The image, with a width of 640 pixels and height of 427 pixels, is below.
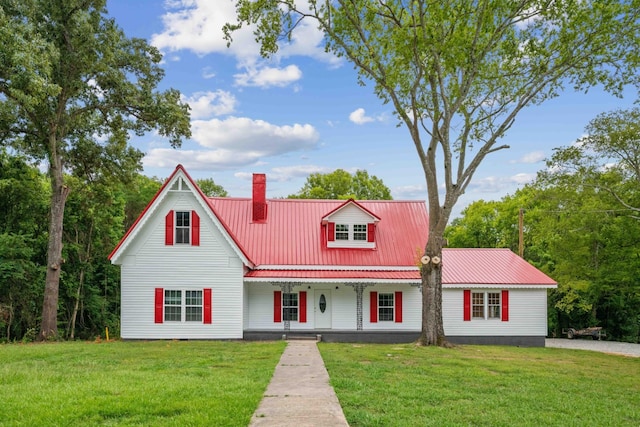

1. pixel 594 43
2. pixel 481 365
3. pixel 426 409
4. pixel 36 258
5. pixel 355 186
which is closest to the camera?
pixel 426 409

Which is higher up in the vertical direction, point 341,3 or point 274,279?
point 341,3

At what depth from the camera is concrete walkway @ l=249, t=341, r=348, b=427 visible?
21.9 ft

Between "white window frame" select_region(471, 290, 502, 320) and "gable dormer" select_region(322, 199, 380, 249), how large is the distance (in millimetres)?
5383

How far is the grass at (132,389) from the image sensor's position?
21.9 feet

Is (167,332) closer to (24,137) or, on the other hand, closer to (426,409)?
(24,137)

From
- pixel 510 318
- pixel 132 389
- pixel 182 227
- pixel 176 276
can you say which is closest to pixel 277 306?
pixel 176 276

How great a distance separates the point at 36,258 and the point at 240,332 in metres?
15.1

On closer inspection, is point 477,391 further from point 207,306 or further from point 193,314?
point 193,314

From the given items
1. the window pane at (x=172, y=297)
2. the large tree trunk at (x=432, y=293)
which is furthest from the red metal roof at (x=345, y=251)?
the large tree trunk at (x=432, y=293)

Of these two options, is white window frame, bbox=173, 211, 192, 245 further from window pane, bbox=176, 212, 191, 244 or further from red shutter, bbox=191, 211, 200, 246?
red shutter, bbox=191, 211, 200, 246

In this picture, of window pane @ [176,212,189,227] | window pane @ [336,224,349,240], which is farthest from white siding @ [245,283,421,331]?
window pane @ [176,212,189,227]

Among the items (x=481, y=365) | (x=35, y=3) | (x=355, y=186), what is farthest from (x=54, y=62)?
(x=355, y=186)

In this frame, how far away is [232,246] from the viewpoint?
67.7 ft

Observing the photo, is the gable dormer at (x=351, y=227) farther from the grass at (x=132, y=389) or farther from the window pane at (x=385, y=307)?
the grass at (x=132, y=389)
